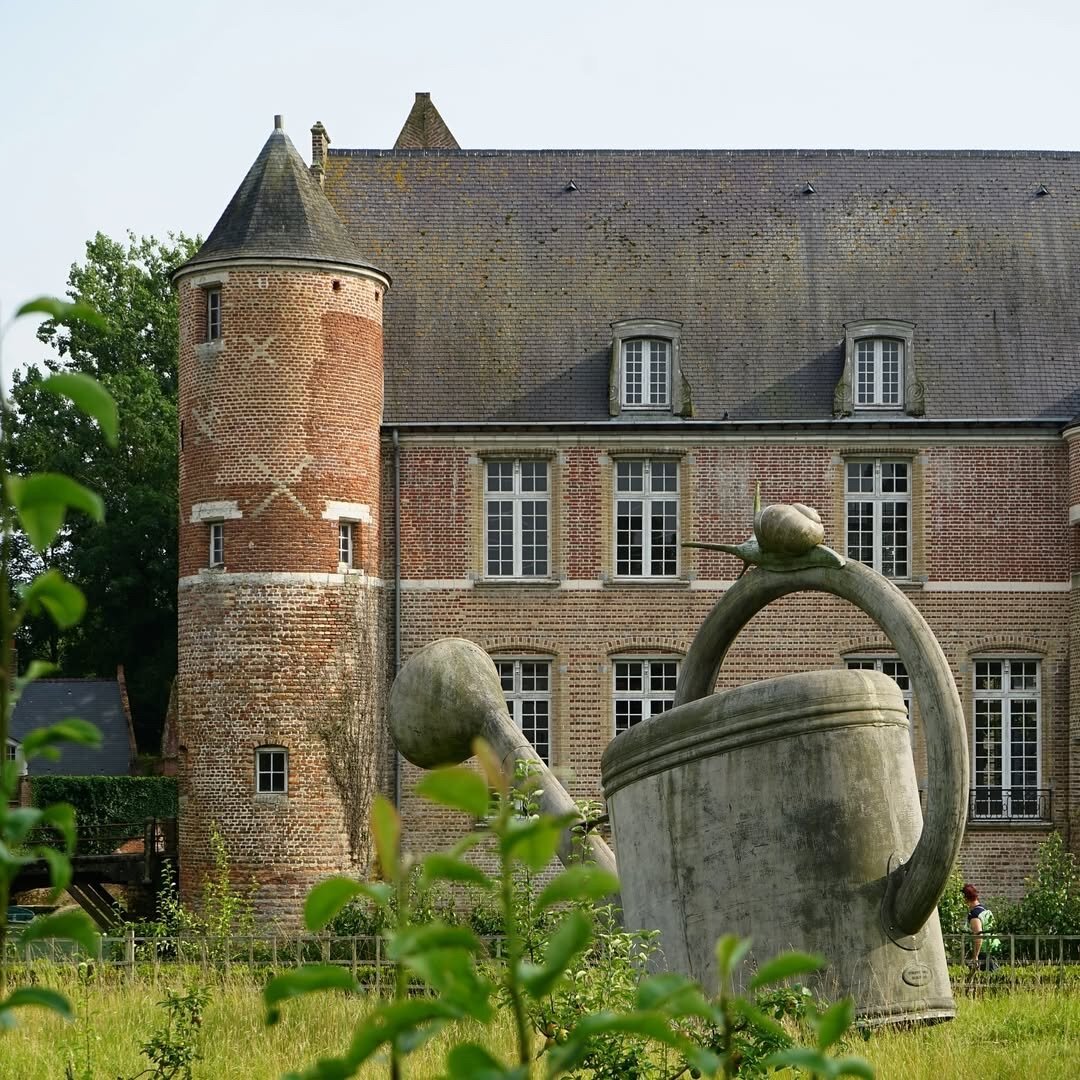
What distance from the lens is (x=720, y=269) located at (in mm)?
29719

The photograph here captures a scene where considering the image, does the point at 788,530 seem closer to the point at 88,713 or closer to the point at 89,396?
the point at 89,396

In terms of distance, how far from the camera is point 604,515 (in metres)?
28.0

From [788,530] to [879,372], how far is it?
1678 cm

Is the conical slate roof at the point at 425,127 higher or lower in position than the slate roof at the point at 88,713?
higher

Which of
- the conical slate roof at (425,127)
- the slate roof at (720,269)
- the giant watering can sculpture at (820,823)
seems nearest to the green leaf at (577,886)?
the giant watering can sculpture at (820,823)

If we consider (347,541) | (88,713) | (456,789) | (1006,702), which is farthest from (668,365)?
(456,789)

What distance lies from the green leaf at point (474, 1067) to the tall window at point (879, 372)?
26.5m

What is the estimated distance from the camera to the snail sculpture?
1223 cm

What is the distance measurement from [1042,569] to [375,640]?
9397 mm

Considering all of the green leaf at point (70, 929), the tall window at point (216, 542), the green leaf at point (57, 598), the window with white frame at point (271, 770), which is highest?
the tall window at point (216, 542)

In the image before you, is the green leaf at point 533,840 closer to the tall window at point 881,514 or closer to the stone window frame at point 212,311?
the stone window frame at point 212,311

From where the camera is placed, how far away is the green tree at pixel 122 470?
147 ft

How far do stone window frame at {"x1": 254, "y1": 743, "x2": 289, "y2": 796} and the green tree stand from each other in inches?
717

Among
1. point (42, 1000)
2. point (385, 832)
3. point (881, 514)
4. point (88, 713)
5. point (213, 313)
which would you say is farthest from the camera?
point (88, 713)
